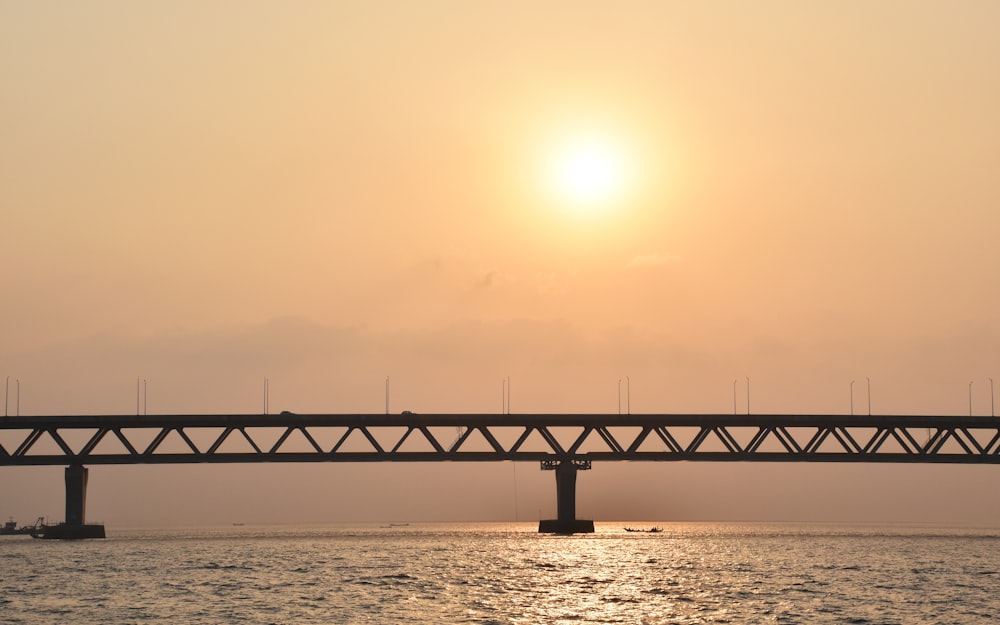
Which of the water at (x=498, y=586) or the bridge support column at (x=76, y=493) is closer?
the water at (x=498, y=586)

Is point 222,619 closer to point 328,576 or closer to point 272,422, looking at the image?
point 328,576

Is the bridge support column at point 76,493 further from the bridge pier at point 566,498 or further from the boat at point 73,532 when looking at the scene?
the bridge pier at point 566,498

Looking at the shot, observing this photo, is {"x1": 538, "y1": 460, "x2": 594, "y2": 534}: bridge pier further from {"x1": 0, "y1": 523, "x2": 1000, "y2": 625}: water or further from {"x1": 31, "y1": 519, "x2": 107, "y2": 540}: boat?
{"x1": 31, "y1": 519, "x2": 107, "y2": 540}: boat

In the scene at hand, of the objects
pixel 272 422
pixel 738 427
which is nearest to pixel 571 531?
pixel 738 427

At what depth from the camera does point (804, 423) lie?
15188 cm

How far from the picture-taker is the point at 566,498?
150000mm

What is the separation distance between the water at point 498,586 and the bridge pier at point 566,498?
25.3m

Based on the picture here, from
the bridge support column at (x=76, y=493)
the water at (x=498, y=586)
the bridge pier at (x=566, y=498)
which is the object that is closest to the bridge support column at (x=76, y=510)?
the bridge support column at (x=76, y=493)

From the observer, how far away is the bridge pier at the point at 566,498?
148m

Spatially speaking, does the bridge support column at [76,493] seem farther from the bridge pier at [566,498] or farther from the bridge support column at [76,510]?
the bridge pier at [566,498]

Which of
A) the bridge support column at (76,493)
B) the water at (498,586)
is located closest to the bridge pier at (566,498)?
the water at (498,586)

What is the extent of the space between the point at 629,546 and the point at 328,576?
5748 cm

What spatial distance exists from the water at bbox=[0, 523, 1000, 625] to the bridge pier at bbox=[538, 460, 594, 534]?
83.0 ft

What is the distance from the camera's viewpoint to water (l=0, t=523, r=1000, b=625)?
61812mm
